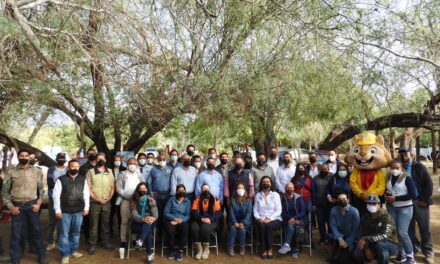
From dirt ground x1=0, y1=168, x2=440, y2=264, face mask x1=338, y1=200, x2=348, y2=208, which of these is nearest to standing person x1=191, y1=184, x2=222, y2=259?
dirt ground x1=0, y1=168, x2=440, y2=264

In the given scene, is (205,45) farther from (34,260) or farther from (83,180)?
(34,260)

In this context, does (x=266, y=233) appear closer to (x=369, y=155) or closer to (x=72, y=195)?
(x=369, y=155)

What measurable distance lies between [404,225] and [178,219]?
3.81 metres

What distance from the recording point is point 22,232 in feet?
21.7

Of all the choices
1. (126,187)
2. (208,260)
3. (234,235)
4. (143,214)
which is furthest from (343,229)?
(126,187)

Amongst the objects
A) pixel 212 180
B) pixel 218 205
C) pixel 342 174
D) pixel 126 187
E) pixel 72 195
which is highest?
pixel 342 174

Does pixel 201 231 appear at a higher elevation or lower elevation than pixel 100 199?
lower

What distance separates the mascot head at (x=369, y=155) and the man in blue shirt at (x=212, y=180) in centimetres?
250

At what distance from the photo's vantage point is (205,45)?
25.2 ft

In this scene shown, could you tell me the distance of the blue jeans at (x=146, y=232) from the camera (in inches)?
276

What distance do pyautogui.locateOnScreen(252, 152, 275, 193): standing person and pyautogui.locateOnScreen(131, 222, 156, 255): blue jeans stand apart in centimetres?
218

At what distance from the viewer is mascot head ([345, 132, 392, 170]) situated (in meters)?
7.02

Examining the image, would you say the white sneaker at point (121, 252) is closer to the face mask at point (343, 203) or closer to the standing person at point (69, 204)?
the standing person at point (69, 204)

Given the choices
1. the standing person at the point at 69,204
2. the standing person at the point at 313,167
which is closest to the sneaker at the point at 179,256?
the standing person at the point at 69,204
